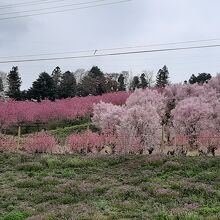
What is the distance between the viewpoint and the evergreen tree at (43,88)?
91.6 m

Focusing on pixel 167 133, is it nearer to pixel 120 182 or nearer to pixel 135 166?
pixel 135 166

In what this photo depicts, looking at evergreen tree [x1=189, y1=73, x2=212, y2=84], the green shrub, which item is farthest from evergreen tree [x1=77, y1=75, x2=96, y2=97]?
the green shrub

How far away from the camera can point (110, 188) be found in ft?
56.5

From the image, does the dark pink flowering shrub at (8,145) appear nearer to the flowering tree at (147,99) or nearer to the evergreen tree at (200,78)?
the flowering tree at (147,99)

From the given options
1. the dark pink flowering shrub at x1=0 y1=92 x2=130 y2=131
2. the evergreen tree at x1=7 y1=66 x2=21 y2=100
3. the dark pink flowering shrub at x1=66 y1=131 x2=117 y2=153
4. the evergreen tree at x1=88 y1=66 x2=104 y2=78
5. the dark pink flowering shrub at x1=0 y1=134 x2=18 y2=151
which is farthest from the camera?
the evergreen tree at x1=88 y1=66 x2=104 y2=78

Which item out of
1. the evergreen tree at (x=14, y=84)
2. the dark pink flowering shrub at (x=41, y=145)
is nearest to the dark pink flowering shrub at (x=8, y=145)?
the dark pink flowering shrub at (x=41, y=145)

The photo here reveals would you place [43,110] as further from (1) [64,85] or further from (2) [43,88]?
(1) [64,85]

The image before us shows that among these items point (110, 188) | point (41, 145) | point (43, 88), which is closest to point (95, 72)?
point (43, 88)

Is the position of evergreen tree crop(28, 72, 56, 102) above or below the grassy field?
above

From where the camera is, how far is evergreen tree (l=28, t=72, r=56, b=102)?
91625 mm

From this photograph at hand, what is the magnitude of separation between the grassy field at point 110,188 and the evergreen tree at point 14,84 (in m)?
72.3

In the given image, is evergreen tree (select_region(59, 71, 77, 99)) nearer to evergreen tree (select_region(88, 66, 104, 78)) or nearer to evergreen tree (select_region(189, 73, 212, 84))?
evergreen tree (select_region(88, 66, 104, 78))

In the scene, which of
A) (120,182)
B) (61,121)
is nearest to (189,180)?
(120,182)

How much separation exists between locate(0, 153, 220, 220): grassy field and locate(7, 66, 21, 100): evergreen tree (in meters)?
72.3
